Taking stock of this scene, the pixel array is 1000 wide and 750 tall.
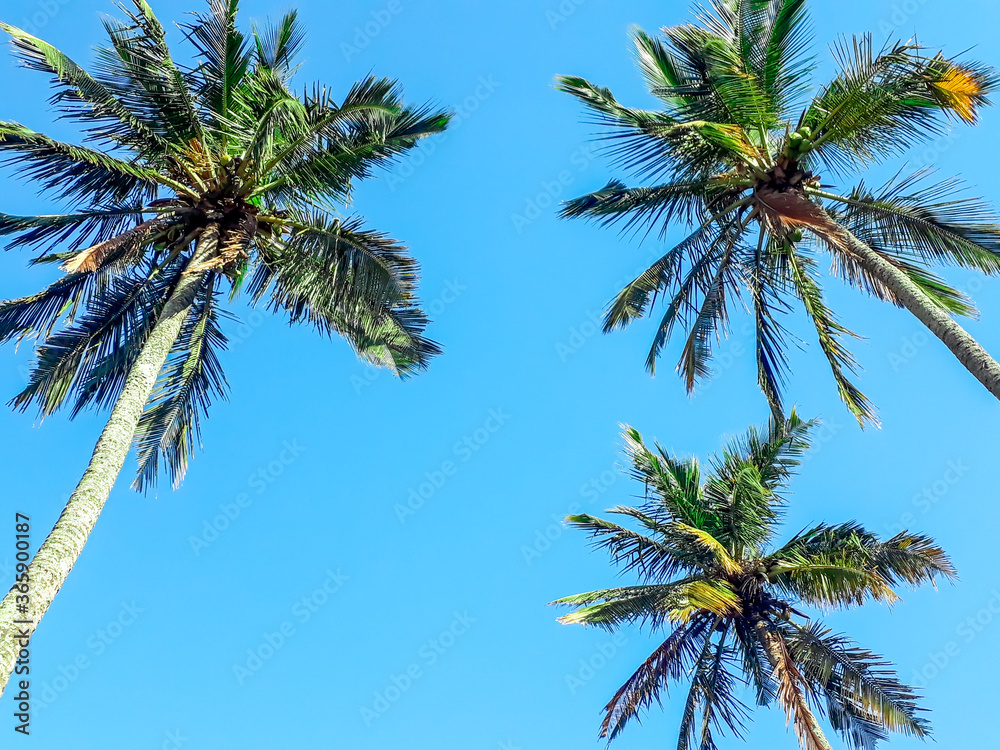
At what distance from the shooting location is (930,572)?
13.0 m

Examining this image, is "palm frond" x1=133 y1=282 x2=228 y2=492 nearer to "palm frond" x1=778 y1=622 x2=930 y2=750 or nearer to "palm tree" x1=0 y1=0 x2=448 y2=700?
"palm tree" x1=0 y1=0 x2=448 y2=700

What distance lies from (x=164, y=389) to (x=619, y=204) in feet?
26.5

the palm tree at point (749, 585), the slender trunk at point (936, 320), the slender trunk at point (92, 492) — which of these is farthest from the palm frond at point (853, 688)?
the slender trunk at point (92, 492)

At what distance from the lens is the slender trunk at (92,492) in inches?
265

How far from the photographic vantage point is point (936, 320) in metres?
9.42

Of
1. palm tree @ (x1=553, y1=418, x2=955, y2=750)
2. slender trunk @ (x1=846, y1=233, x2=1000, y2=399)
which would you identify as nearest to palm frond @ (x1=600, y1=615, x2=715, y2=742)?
palm tree @ (x1=553, y1=418, x2=955, y2=750)

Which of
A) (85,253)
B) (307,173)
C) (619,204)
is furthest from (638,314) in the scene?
(85,253)

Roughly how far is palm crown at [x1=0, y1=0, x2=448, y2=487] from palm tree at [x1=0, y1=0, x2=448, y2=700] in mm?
20

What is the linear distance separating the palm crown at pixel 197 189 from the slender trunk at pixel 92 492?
1.29ft

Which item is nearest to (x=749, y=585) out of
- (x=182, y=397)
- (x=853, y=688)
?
(x=853, y=688)

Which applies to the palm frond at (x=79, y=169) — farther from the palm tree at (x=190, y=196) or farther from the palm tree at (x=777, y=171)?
the palm tree at (x=777, y=171)

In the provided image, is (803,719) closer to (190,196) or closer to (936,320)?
(936,320)

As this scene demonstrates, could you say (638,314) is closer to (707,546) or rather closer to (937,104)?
(707,546)

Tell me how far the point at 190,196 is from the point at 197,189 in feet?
0.60
